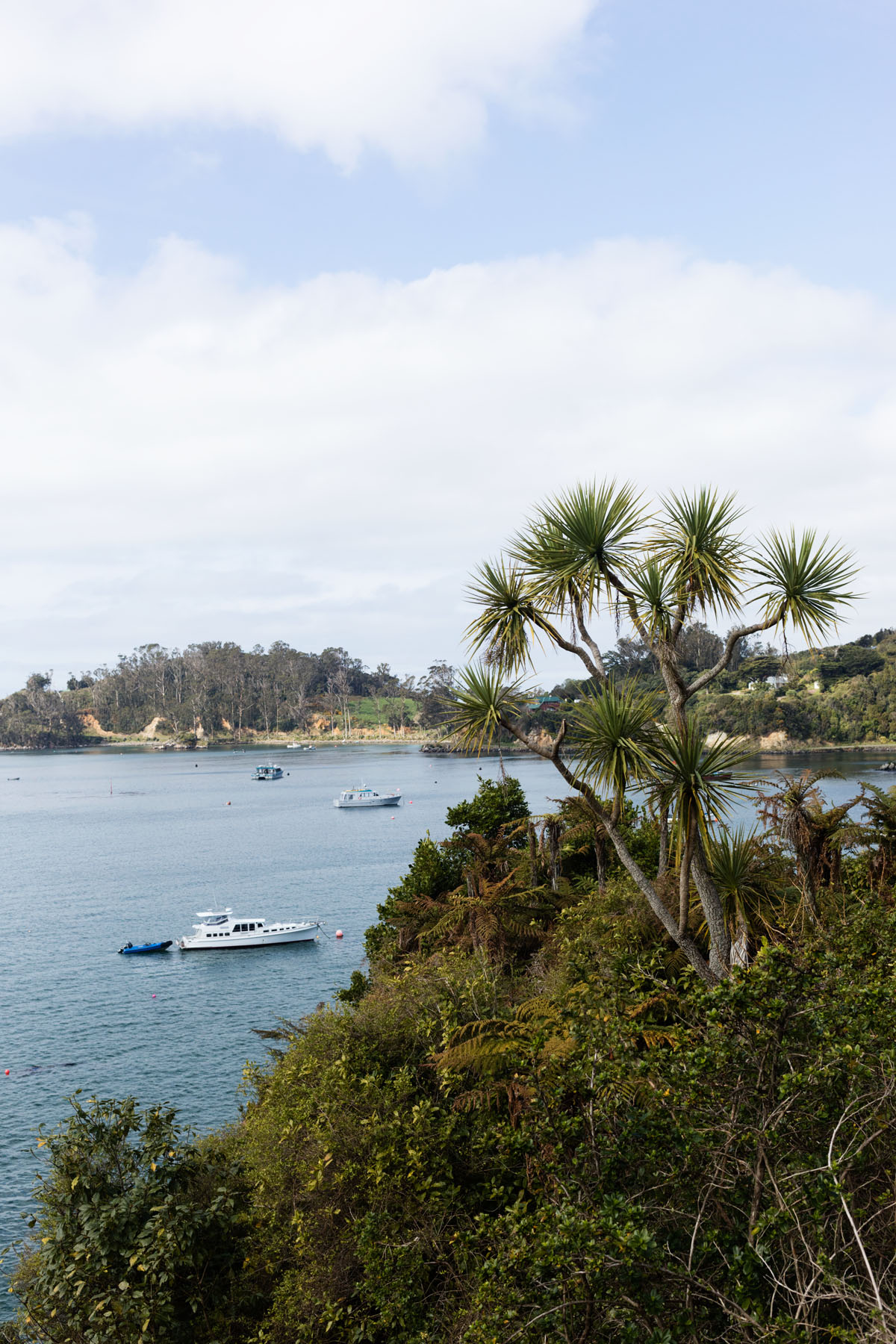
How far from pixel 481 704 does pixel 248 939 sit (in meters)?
33.6

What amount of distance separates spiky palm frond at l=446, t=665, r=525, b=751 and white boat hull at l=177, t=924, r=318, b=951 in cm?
3316

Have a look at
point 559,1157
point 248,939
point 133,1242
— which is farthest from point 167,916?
point 559,1157

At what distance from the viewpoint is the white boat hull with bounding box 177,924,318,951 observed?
129 ft

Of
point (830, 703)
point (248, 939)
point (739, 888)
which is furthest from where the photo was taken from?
point (830, 703)

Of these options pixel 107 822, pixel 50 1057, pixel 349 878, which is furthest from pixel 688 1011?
pixel 107 822

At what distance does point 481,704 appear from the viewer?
31.8ft

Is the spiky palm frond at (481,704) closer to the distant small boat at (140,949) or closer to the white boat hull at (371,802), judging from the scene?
the distant small boat at (140,949)

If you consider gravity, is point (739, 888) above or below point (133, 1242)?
above

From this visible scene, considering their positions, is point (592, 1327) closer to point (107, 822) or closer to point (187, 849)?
point (187, 849)

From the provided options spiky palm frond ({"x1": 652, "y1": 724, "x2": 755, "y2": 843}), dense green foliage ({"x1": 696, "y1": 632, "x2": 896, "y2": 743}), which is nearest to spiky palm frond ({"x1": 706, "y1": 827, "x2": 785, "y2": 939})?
spiky palm frond ({"x1": 652, "y1": 724, "x2": 755, "y2": 843})

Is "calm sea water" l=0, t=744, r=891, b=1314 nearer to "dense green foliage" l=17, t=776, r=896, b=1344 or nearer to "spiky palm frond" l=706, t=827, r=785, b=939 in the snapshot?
"dense green foliage" l=17, t=776, r=896, b=1344

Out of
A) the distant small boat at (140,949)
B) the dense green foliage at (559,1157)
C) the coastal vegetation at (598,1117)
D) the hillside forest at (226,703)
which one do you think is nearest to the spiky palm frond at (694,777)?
the coastal vegetation at (598,1117)

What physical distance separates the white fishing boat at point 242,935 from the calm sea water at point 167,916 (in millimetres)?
508

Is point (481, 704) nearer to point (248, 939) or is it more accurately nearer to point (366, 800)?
point (248, 939)
